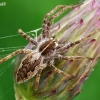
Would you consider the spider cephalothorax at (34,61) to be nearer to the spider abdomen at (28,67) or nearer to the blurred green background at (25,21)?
the spider abdomen at (28,67)

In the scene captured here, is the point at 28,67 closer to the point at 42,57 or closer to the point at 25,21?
the point at 42,57

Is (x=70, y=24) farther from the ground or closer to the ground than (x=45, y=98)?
farther from the ground

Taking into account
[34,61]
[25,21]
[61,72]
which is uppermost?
[25,21]

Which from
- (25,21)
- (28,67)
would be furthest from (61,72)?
(25,21)

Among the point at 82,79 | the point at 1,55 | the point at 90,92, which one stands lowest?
the point at 82,79

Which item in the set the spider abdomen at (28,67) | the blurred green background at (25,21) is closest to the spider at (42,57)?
the spider abdomen at (28,67)

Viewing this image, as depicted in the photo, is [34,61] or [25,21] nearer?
[34,61]

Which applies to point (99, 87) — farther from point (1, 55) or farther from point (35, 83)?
point (35, 83)

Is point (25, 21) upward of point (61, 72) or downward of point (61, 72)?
upward

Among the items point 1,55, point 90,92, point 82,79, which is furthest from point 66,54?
point 90,92
